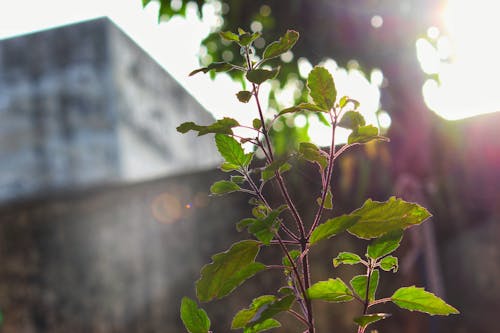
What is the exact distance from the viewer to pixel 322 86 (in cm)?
61

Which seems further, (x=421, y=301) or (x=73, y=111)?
(x=73, y=111)

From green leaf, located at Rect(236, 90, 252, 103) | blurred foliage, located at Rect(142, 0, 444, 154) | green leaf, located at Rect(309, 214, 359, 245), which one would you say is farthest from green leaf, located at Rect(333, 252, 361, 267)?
blurred foliage, located at Rect(142, 0, 444, 154)

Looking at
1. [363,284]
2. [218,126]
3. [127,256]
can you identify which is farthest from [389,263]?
[127,256]

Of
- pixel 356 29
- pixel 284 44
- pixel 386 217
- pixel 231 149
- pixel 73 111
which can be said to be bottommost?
pixel 386 217

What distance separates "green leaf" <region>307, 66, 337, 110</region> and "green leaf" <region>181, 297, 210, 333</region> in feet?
0.91

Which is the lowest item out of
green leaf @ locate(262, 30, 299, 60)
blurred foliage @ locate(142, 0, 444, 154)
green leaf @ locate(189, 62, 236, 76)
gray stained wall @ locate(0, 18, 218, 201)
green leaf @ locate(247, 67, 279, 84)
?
green leaf @ locate(247, 67, 279, 84)

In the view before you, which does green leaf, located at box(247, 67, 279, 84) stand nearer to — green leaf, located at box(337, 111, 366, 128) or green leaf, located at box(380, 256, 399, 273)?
green leaf, located at box(337, 111, 366, 128)

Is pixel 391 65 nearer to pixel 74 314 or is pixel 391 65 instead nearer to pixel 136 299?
pixel 136 299

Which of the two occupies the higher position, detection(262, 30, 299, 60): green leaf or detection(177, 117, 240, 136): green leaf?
detection(262, 30, 299, 60): green leaf

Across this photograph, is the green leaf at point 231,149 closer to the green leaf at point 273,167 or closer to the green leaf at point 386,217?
the green leaf at point 273,167

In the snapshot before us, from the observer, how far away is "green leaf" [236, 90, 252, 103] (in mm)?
631

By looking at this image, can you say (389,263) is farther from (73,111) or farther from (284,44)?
(73,111)

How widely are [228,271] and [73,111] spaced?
902 cm

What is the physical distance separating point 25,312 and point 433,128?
140 inches
